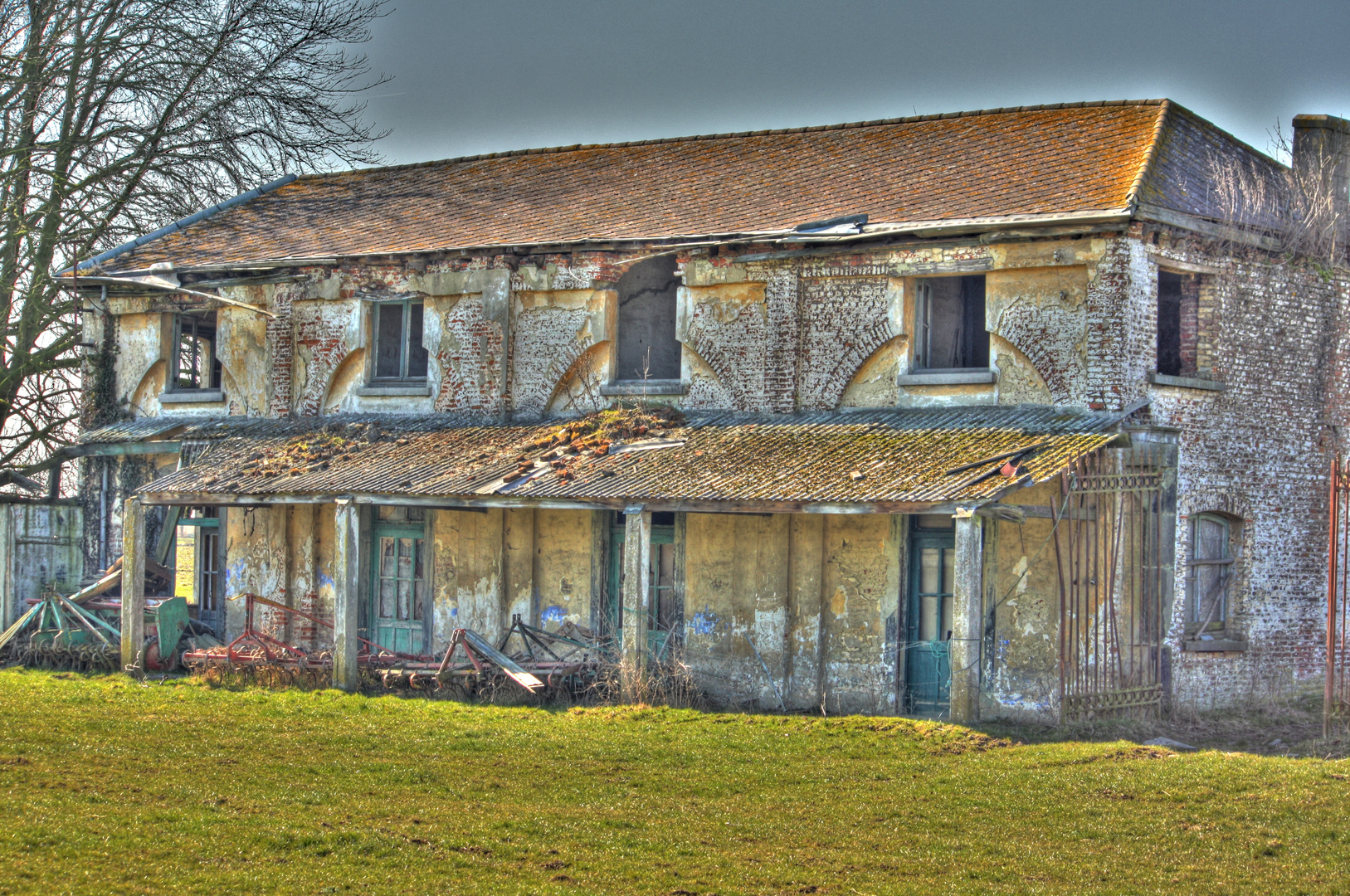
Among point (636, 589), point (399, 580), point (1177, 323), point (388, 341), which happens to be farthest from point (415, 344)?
point (1177, 323)

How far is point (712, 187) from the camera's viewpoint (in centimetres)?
1948

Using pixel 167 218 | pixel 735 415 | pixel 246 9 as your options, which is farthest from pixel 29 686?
pixel 246 9

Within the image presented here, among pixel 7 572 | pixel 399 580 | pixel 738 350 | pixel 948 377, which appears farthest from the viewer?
pixel 7 572

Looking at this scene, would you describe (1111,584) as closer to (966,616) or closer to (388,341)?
(966,616)

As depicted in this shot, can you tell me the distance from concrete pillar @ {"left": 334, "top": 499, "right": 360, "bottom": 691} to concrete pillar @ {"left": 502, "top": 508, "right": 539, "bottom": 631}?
2103mm

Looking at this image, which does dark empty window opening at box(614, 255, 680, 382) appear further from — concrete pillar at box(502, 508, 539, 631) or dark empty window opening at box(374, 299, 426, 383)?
dark empty window opening at box(374, 299, 426, 383)

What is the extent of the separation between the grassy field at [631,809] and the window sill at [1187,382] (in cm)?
438

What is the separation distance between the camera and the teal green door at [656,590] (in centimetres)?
1716

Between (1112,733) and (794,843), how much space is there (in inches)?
228

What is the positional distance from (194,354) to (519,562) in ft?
23.4

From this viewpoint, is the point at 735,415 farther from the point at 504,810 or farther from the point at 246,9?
the point at 246,9

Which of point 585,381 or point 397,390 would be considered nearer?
point 585,381

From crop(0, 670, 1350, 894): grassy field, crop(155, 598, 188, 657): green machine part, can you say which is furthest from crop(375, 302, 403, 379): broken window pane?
crop(0, 670, 1350, 894): grassy field

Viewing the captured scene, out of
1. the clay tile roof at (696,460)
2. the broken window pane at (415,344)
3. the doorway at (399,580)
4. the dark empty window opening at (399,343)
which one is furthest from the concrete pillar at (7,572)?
the broken window pane at (415,344)
